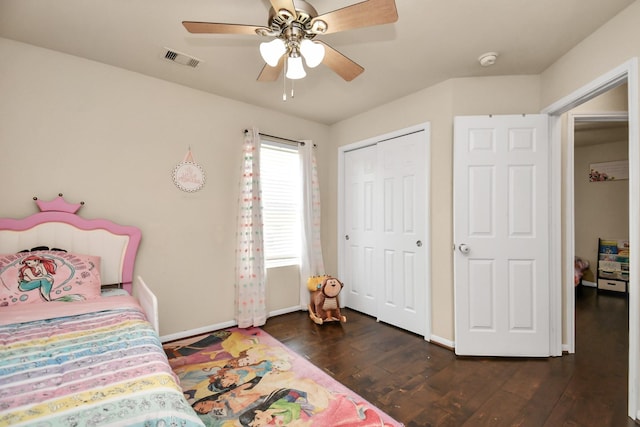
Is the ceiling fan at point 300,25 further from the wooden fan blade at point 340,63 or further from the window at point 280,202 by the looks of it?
the window at point 280,202

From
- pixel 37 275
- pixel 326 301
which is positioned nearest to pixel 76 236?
pixel 37 275

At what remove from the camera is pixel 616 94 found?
2.63 meters

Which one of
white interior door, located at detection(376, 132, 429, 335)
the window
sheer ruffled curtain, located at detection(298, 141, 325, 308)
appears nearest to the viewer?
white interior door, located at detection(376, 132, 429, 335)

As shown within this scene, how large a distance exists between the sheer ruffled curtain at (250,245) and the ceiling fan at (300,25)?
5.33 ft

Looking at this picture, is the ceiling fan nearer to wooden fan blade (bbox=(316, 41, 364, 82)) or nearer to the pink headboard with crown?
wooden fan blade (bbox=(316, 41, 364, 82))

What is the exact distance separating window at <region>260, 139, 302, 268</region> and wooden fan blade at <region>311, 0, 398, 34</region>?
6.92 ft

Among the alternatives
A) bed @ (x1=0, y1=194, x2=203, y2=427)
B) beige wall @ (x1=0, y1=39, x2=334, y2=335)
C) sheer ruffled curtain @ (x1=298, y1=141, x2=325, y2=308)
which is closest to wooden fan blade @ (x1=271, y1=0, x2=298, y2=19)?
bed @ (x1=0, y1=194, x2=203, y2=427)

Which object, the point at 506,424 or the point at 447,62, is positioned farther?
the point at 447,62

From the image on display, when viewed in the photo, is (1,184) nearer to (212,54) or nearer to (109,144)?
(109,144)

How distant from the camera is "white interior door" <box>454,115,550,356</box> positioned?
2465 mm

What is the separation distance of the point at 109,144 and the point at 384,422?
119 inches

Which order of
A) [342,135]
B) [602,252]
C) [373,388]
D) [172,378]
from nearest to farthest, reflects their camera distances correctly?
[172,378] < [373,388] < [342,135] < [602,252]

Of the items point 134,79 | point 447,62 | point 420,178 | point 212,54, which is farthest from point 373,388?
point 134,79

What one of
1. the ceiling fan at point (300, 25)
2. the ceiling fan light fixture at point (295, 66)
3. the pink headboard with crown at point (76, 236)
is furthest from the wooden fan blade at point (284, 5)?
the pink headboard with crown at point (76, 236)
